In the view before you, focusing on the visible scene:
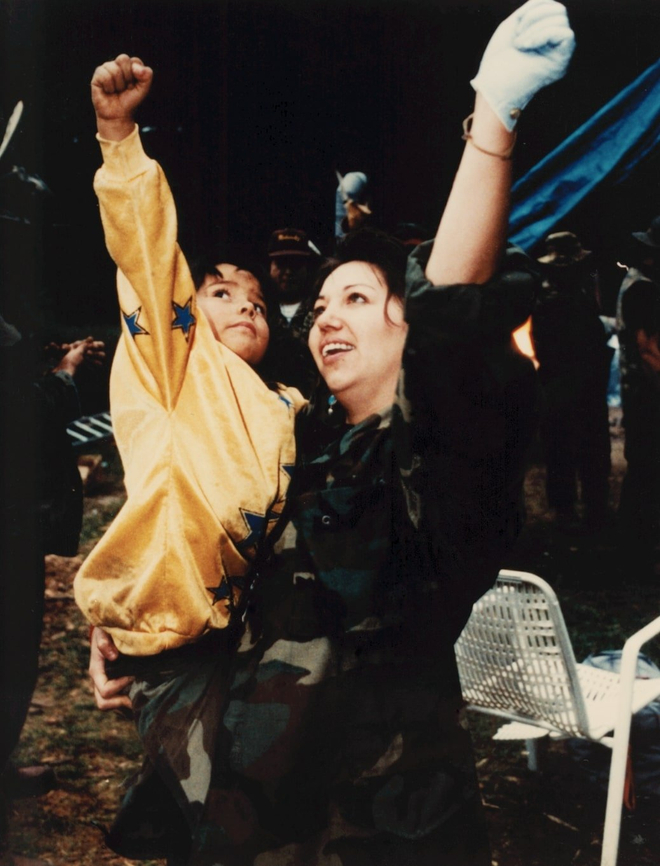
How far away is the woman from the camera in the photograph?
124cm

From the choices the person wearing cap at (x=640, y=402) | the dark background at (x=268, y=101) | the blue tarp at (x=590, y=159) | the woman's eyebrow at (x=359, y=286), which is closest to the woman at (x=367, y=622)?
the woman's eyebrow at (x=359, y=286)

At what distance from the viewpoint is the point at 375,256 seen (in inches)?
59.4

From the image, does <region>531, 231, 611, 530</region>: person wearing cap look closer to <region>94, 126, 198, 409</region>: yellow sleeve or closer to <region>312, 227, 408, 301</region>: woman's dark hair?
<region>312, 227, 408, 301</region>: woman's dark hair

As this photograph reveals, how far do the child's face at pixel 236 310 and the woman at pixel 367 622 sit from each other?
183 millimetres

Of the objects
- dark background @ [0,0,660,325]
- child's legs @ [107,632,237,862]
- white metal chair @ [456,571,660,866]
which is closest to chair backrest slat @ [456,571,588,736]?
white metal chair @ [456,571,660,866]

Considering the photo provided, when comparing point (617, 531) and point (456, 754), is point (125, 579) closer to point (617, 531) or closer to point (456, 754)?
point (456, 754)

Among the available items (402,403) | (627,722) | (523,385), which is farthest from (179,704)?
(627,722)

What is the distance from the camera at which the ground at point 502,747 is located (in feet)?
7.32

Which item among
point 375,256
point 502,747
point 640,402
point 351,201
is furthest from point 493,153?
point 502,747

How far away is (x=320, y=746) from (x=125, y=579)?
0.45 metres

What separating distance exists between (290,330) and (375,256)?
31 centimetres

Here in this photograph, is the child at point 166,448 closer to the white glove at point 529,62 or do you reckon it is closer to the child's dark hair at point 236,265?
the child's dark hair at point 236,265

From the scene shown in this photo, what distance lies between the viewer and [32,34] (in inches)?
81.7

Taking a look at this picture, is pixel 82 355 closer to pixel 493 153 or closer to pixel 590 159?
pixel 493 153
